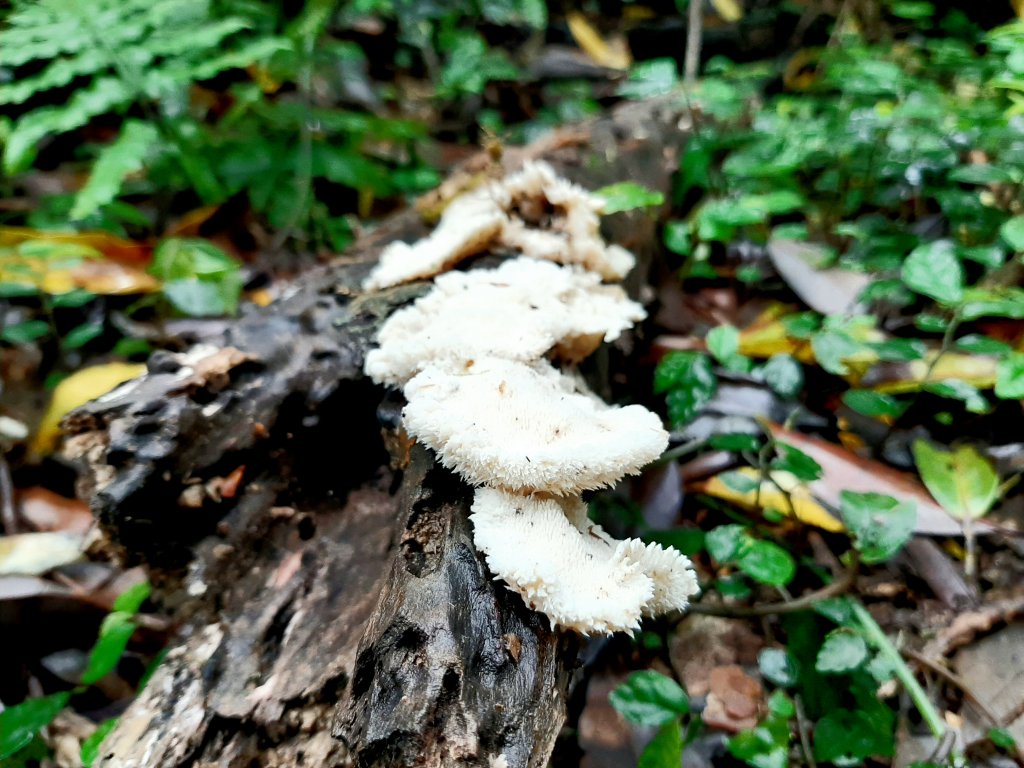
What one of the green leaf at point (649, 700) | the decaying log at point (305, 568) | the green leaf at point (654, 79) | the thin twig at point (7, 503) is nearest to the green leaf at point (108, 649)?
the decaying log at point (305, 568)

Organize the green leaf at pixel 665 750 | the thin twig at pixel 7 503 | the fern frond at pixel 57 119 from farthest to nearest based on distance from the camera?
the fern frond at pixel 57 119 → the thin twig at pixel 7 503 → the green leaf at pixel 665 750

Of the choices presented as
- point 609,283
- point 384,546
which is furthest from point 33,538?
point 609,283

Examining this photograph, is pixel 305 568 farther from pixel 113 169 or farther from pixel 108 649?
pixel 113 169

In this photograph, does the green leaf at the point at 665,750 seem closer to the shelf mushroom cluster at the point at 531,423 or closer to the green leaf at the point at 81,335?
the shelf mushroom cluster at the point at 531,423

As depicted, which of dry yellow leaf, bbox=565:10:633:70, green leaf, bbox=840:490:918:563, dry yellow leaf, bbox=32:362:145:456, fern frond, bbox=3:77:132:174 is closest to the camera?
green leaf, bbox=840:490:918:563

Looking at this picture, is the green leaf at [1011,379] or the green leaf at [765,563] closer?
the green leaf at [765,563]

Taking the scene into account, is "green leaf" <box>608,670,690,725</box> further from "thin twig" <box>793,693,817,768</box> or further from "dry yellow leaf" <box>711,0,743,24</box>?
"dry yellow leaf" <box>711,0,743,24</box>

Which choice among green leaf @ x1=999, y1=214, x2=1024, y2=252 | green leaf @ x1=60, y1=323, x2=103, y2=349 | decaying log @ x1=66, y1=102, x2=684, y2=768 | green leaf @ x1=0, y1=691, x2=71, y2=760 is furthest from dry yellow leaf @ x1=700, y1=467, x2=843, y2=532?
green leaf @ x1=60, y1=323, x2=103, y2=349
